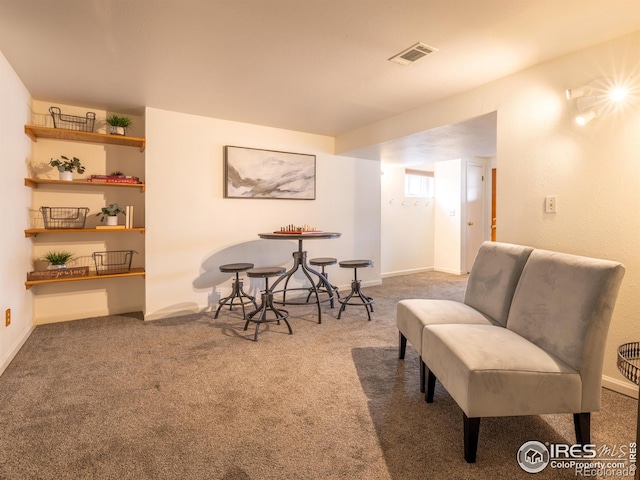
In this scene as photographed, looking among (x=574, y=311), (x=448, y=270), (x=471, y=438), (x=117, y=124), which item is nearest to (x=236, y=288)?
(x=117, y=124)

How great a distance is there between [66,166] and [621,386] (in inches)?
192

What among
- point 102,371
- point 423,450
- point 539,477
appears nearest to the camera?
point 539,477

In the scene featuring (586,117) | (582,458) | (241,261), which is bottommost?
(582,458)

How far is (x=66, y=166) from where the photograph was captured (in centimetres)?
319

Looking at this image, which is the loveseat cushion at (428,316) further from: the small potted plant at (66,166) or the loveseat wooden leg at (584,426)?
the small potted plant at (66,166)

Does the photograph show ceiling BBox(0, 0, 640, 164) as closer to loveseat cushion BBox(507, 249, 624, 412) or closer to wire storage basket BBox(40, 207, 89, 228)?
wire storage basket BBox(40, 207, 89, 228)

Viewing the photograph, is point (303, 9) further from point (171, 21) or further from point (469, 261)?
point (469, 261)

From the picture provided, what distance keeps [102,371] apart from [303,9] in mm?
2741

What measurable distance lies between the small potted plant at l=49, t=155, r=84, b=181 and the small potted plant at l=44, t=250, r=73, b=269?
772 millimetres

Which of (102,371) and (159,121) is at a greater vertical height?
(159,121)

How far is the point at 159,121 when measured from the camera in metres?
3.49

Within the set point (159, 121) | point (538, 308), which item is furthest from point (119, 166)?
point (538, 308)

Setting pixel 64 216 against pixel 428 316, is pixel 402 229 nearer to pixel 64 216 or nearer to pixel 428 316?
pixel 428 316

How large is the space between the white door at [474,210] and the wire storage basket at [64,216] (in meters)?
6.07
